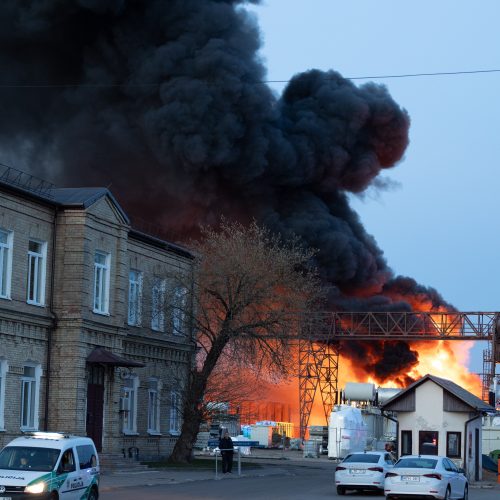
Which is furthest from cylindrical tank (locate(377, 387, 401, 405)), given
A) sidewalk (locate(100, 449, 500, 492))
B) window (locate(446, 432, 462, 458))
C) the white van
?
the white van

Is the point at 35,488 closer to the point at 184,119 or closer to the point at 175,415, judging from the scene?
the point at 175,415

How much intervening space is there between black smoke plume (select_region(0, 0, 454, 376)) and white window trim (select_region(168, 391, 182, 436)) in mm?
21660

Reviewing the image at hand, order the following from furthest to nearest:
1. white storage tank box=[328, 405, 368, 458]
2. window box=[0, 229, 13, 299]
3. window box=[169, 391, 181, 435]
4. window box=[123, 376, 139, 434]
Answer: white storage tank box=[328, 405, 368, 458], window box=[169, 391, 181, 435], window box=[123, 376, 139, 434], window box=[0, 229, 13, 299]

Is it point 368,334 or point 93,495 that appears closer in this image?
point 93,495

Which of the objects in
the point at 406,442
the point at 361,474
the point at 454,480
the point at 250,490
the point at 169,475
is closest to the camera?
the point at 454,480

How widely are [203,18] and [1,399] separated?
3735 cm

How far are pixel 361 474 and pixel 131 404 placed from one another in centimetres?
1368

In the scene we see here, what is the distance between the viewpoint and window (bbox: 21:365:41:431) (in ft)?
116

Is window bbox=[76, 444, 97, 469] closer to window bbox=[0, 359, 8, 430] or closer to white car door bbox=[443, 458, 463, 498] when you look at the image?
white car door bbox=[443, 458, 463, 498]

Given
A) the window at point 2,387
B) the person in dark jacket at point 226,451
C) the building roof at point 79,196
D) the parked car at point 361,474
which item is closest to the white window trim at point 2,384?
the window at point 2,387

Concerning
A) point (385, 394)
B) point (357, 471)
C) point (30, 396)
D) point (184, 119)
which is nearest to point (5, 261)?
point (30, 396)

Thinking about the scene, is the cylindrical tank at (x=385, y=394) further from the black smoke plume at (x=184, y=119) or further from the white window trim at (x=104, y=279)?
the white window trim at (x=104, y=279)

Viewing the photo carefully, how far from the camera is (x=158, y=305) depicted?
1700 inches

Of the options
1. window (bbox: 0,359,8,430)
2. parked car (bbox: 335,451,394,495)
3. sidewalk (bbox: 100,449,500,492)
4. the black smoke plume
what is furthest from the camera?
the black smoke plume
